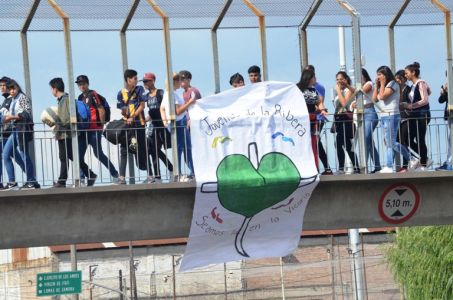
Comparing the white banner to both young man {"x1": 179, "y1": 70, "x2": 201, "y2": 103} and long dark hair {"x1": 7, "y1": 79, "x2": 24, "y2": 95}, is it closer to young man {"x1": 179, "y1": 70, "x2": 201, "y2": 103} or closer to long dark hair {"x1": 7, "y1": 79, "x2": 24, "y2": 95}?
young man {"x1": 179, "y1": 70, "x2": 201, "y2": 103}

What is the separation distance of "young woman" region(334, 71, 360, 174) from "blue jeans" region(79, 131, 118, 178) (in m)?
3.69

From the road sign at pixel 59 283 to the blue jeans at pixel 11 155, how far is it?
2186 centimetres

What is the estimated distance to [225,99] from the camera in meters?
20.6

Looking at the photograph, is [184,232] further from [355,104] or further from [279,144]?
[355,104]

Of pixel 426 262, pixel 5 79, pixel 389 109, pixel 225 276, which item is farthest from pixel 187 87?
pixel 225 276

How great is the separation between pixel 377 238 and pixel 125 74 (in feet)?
124

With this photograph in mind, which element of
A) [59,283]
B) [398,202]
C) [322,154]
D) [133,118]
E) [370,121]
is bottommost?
[59,283]

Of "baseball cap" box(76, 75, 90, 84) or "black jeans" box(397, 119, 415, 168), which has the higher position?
"baseball cap" box(76, 75, 90, 84)

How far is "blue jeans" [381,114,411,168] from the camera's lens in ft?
70.3

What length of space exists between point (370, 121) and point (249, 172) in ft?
8.33


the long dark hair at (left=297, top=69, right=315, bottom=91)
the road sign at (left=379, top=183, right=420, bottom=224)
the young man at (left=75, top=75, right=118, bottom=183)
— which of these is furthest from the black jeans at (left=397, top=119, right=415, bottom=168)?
the young man at (left=75, top=75, right=118, bottom=183)

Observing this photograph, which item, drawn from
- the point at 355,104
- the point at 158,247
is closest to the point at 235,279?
the point at 158,247

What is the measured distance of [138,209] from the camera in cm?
2045

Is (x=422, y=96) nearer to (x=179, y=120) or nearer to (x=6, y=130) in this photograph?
(x=179, y=120)
